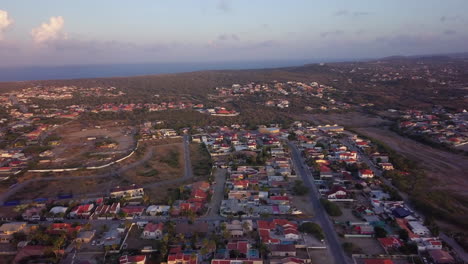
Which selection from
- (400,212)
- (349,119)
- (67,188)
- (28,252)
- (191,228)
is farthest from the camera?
(349,119)

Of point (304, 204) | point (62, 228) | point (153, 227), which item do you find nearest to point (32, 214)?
point (62, 228)

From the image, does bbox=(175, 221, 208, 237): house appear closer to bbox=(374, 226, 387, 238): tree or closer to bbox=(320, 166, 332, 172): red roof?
bbox=(374, 226, 387, 238): tree

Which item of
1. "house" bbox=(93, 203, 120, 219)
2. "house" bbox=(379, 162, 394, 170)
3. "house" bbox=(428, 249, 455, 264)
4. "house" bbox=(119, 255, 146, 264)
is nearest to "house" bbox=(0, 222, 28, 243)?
"house" bbox=(93, 203, 120, 219)

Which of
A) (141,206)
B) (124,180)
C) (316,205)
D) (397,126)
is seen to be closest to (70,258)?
(141,206)

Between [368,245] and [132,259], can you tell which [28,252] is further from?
[368,245]

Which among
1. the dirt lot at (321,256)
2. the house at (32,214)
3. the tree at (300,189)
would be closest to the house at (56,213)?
the house at (32,214)

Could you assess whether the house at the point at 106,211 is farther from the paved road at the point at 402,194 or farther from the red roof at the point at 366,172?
the paved road at the point at 402,194
